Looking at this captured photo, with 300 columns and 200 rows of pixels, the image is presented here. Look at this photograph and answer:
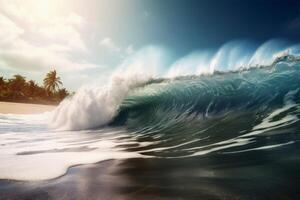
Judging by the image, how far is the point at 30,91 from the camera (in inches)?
1612

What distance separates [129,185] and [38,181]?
1.41m

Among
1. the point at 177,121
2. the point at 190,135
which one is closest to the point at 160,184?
the point at 190,135

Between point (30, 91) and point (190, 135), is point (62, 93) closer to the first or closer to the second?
point (30, 91)

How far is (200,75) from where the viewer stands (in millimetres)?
13195

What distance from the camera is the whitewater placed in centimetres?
491

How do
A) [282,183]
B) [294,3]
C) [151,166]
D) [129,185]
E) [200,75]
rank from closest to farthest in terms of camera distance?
[282,183], [129,185], [151,166], [294,3], [200,75]

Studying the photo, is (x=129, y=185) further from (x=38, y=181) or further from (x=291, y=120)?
(x=291, y=120)

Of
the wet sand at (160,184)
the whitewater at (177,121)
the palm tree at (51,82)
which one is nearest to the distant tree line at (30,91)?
the palm tree at (51,82)

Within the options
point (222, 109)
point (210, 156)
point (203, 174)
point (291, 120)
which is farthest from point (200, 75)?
A: point (203, 174)

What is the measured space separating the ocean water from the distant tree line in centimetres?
2929

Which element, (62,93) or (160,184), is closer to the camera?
(160,184)

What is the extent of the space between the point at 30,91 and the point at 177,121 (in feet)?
123

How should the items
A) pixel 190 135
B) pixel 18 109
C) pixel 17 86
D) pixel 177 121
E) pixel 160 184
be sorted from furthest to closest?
pixel 17 86, pixel 18 109, pixel 177 121, pixel 190 135, pixel 160 184

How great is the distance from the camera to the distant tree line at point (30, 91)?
124ft
